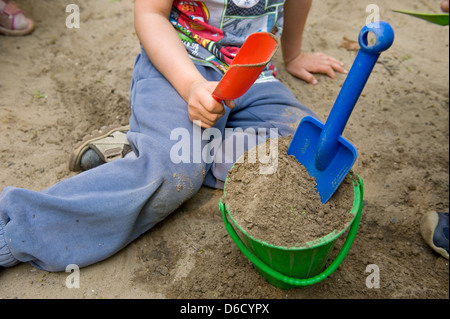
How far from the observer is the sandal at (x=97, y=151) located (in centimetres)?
130

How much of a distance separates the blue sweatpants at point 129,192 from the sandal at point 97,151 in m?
0.10

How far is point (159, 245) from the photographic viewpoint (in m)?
1.17

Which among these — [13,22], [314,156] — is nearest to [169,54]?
[314,156]

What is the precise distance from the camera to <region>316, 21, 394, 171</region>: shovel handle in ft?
2.53

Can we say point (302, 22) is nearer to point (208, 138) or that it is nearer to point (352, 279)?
point (208, 138)

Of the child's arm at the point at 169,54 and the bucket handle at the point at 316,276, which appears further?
the child's arm at the point at 169,54

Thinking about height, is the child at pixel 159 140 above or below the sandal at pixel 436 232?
above

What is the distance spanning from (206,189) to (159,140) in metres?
0.25
